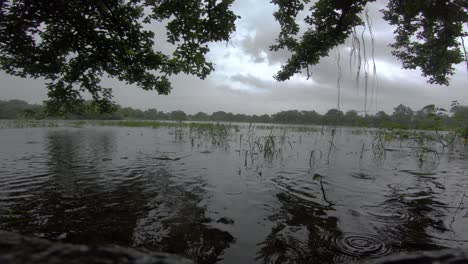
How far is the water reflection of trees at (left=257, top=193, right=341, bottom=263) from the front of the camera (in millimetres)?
3172

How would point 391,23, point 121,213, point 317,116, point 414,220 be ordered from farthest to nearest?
point 317,116 → point 391,23 → point 121,213 → point 414,220

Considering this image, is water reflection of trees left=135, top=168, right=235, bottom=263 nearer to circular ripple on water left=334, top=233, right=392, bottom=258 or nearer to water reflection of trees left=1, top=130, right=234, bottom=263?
water reflection of trees left=1, top=130, right=234, bottom=263

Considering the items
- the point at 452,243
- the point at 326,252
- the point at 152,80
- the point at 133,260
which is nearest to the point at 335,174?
the point at 452,243

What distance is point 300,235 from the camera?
371 centimetres

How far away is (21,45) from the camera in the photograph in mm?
5484

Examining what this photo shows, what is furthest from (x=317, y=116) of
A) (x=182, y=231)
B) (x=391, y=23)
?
(x=182, y=231)

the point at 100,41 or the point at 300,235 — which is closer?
the point at 300,235

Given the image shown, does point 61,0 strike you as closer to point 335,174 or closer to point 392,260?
point 392,260

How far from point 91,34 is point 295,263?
6.52 m

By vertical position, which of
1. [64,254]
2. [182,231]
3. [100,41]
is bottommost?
[182,231]

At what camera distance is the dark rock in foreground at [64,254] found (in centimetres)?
107

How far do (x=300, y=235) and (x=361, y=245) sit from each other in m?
0.83

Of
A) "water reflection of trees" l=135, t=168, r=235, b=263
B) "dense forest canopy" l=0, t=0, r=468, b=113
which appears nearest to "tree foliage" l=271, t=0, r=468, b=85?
"dense forest canopy" l=0, t=0, r=468, b=113

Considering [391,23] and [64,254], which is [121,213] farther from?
[391,23]
